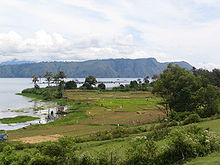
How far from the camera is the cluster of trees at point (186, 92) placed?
103 ft

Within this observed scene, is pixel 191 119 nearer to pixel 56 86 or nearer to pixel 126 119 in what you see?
pixel 126 119

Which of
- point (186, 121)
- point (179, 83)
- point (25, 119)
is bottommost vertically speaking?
point (25, 119)

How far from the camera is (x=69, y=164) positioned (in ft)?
38.7

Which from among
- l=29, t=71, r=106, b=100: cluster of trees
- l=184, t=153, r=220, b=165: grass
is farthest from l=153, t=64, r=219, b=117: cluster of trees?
l=29, t=71, r=106, b=100: cluster of trees

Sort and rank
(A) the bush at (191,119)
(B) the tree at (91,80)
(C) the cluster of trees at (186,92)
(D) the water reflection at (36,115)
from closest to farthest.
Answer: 1. (A) the bush at (191,119)
2. (C) the cluster of trees at (186,92)
3. (D) the water reflection at (36,115)
4. (B) the tree at (91,80)

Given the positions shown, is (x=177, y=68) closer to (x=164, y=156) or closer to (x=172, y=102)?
(x=172, y=102)

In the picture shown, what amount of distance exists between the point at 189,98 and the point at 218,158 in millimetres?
22141

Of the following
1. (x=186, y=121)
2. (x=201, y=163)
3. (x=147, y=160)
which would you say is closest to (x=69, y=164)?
(x=147, y=160)

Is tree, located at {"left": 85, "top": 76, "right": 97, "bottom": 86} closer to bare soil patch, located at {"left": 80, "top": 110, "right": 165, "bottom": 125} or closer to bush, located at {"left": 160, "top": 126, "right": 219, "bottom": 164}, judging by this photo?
bare soil patch, located at {"left": 80, "top": 110, "right": 165, "bottom": 125}

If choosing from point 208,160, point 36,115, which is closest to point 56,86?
point 36,115

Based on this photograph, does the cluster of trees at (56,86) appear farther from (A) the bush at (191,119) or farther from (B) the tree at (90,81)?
(A) the bush at (191,119)

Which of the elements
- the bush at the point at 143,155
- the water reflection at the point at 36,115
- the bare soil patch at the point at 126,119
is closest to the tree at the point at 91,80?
the water reflection at the point at 36,115

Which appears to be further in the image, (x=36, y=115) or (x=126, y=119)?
(x=36, y=115)

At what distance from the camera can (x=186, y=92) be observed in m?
32.5
